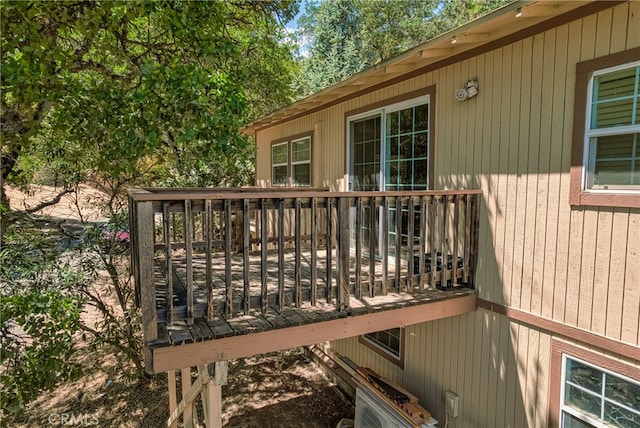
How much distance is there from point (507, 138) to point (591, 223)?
42.1 inches

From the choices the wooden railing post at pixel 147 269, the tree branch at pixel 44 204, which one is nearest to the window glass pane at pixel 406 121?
the wooden railing post at pixel 147 269

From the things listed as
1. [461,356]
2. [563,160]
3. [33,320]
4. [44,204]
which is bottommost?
[461,356]

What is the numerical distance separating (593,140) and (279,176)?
266 inches

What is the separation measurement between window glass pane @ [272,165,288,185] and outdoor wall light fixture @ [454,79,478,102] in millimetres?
5102

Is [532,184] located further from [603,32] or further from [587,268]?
[603,32]

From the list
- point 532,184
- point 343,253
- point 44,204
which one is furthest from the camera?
point 44,204

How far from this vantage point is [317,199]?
3.15 meters

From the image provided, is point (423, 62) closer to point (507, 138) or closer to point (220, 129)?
point (507, 138)

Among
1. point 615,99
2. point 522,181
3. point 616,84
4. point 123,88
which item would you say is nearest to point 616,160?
point 615,99

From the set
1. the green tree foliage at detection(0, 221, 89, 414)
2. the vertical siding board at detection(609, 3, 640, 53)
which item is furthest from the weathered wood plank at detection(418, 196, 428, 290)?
the green tree foliage at detection(0, 221, 89, 414)

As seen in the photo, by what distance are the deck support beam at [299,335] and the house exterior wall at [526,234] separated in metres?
0.54

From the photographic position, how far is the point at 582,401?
10.2 feet

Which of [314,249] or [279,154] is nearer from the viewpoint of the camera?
[314,249]

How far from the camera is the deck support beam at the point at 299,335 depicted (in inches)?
104
